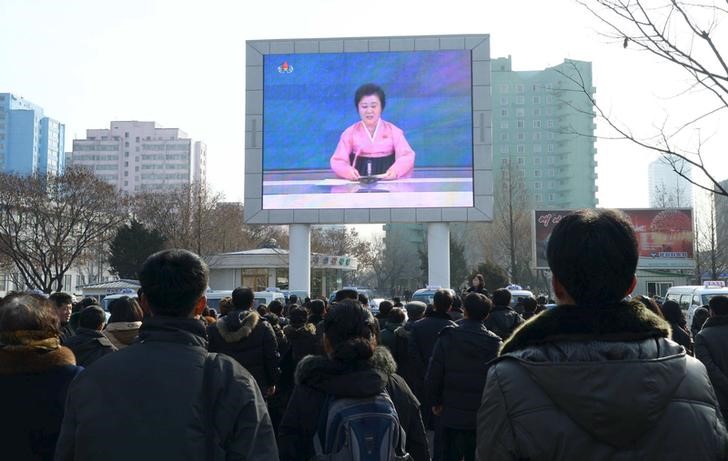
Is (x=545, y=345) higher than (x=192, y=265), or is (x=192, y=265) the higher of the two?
(x=192, y=265)

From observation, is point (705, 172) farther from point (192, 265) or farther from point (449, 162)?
point (449, 162)

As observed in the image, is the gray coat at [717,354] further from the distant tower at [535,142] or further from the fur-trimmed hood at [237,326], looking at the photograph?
the distant tower at [535,142]

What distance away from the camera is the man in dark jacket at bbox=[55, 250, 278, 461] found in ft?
8.23

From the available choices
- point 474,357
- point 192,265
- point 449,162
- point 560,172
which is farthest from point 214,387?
point 560,172

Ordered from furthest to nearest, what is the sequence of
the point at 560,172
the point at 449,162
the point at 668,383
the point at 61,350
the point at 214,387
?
the point at 560,172, the point at 449,162, the point at 61,350, the point at 214,387, the point at 668,383

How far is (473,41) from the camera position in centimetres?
3180

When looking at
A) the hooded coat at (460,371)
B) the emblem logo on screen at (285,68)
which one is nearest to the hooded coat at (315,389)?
the hooded coat at (460,371)

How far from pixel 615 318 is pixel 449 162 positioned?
28.7 metres

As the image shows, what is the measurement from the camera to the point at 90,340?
17.7 feet

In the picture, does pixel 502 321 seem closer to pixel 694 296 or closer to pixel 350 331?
pixel 350 331

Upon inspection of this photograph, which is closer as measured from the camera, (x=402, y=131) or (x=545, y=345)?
(x=545, y=345)

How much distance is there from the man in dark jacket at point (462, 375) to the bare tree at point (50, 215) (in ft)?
120

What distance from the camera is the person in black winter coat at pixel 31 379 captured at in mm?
3389

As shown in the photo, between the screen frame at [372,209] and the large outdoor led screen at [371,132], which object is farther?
the screen frame at [372,209]
